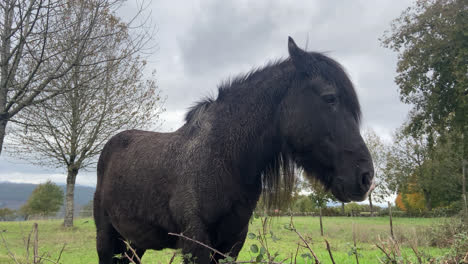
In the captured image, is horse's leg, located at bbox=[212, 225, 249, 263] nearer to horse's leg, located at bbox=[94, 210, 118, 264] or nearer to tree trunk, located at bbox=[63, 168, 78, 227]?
horse's leg, located at bbox=[94, 210, 118, 264]

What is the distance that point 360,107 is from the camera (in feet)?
7.98

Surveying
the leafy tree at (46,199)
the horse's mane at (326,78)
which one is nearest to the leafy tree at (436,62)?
the horse's mane at (326,78)

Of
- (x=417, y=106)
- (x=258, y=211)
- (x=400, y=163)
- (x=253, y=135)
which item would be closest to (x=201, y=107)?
(x=253, y=135)

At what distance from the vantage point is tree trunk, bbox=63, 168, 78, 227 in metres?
18.1

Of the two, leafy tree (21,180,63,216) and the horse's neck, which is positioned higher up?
the horse's neck

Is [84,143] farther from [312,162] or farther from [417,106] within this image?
[417,106]

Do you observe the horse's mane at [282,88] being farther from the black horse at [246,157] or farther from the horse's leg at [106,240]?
the horse's leg at [106,240]

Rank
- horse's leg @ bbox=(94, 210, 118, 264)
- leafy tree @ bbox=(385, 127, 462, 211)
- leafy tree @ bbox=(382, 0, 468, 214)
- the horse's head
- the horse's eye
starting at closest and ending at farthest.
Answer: the horse's head, the horse's eye, horse's leg @ bbox=(94, 210, 118, 264), leafy tree @ bbox=(382, 0, 468, 214), leafy tree @ bbox=(385, 127, 462, 211)

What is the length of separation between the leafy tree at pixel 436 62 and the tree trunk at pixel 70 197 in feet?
62.4

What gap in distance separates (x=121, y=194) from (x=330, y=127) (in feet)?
6.29

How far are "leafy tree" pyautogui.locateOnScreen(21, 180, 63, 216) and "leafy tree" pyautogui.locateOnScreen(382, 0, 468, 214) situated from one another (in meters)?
65.7

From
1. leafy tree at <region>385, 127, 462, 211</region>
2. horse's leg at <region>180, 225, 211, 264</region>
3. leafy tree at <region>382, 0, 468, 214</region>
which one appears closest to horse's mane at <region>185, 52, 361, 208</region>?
horse's leg at <region>180, 225, 211, 264</region>

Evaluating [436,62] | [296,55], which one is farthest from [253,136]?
[436,62]

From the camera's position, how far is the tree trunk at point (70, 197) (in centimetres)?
1812
